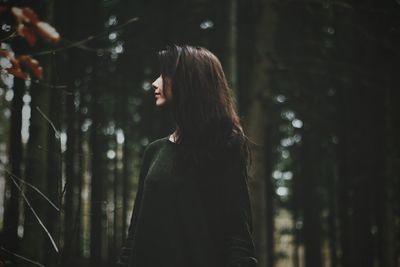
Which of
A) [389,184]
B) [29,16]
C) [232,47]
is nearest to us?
[29,16]

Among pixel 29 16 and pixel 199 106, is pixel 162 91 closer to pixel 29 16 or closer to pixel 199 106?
pixel 199 106

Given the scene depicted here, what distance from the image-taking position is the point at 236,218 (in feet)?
8.14

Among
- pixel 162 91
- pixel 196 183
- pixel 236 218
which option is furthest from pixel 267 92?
pixel 236 218

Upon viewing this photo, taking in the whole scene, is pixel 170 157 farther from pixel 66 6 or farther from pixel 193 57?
pixel 66 6

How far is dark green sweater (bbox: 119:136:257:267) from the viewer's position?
2.49 metres

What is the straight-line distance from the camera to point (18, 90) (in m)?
7.79

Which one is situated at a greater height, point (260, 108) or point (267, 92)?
point (267, 92)

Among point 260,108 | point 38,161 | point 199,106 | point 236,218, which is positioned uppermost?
point 260,108

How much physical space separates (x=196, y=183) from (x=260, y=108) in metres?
5.41

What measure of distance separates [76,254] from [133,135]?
3.94 m

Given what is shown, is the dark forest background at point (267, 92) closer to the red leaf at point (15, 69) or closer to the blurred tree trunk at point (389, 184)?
the blurred tree trunk at point (389, 184)

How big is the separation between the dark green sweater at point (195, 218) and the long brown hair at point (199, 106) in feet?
0.34

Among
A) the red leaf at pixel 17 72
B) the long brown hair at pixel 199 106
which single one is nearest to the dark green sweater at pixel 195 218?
the long brown hair at pixel 199 106

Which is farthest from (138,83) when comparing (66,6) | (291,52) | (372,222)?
(372,222)
